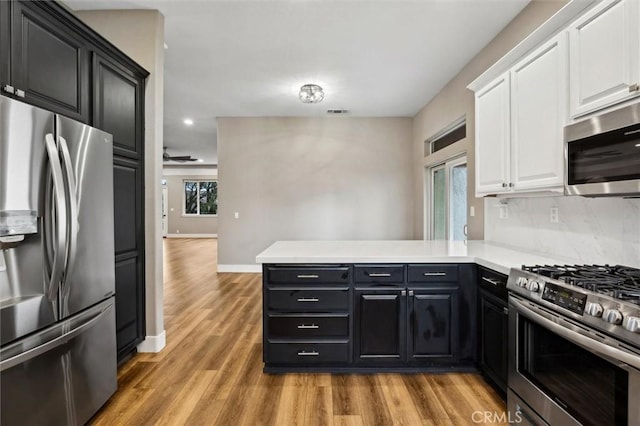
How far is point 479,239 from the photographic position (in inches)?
131

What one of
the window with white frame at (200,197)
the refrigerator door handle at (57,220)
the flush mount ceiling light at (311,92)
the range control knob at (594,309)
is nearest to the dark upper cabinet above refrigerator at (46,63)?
the refrigerator door handle at (57,220)

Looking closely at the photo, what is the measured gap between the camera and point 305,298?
232 centimetres

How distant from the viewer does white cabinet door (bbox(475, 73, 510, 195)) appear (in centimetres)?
231

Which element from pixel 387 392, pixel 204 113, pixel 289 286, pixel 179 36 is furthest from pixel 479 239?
pixel 204 113

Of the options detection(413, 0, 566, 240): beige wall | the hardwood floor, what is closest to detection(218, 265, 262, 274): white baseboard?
the hardwood floor

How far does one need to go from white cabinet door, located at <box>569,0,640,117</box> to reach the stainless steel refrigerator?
2.67 metres

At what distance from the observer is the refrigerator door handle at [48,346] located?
1.31 metres

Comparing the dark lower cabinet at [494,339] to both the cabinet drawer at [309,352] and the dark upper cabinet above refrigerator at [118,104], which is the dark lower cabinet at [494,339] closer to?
the cabinet drawer at [309,352]

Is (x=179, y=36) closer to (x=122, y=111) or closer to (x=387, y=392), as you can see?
(x=122, y=111)

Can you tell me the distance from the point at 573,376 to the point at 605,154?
3.31ft

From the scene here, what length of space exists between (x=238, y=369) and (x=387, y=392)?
1139 millimetres

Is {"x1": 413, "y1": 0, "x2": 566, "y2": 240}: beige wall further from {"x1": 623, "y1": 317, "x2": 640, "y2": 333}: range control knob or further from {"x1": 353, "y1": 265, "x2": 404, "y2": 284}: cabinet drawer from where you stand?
{"x1": 623, "y1": 317, "x2": 640, "y2": 333}: range control knob

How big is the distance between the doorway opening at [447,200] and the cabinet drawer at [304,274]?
209 cm

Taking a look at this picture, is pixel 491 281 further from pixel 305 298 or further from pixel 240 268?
pixel 240 268
